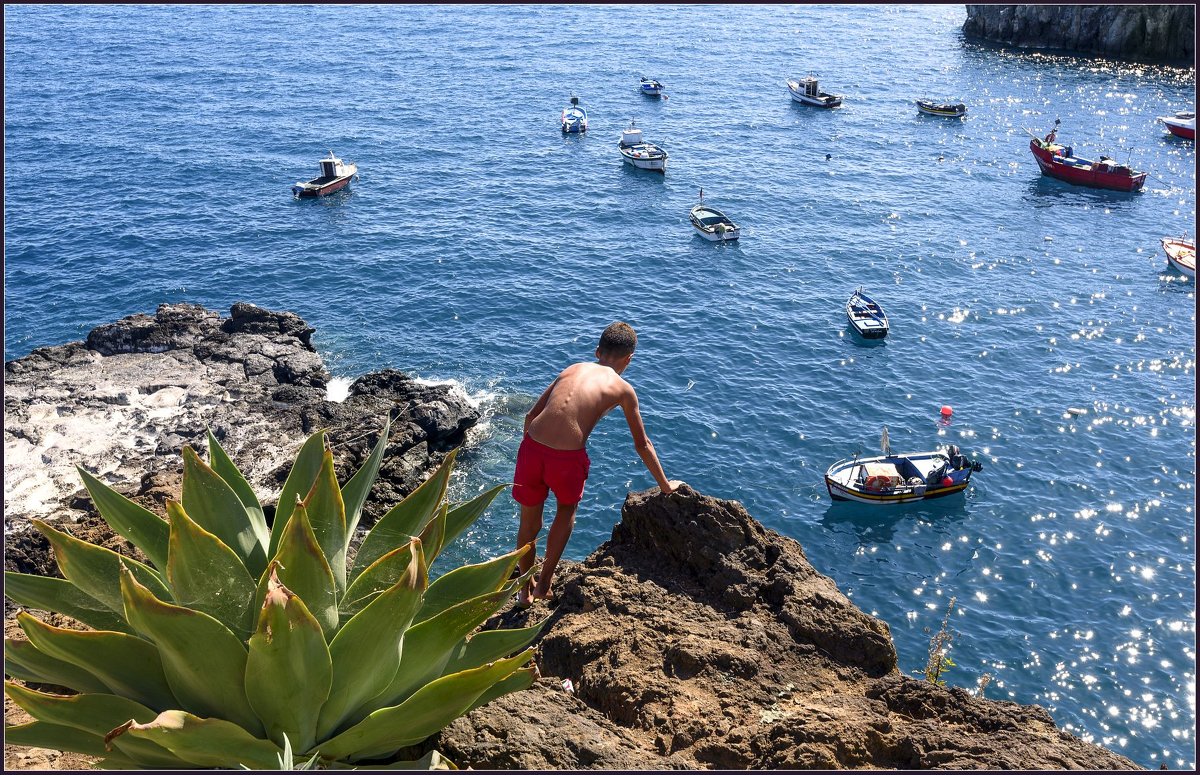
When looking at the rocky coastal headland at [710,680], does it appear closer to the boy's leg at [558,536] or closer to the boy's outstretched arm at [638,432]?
the boy's leg at [558,536]

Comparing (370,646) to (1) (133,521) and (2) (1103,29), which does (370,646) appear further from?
(2) (1103,29)

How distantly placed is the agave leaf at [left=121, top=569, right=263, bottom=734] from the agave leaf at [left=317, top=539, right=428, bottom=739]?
0.43 m

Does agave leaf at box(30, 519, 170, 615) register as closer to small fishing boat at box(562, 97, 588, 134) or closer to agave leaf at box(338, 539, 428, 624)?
agave leaf at box(338, 539, 428, 624)

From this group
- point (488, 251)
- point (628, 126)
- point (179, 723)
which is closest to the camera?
point (179, 723)

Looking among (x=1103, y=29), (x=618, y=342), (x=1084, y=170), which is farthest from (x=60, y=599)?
(x=1103, y=29)

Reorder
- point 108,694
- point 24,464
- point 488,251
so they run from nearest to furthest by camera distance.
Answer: point 108,694, point 24,464, point 488,251

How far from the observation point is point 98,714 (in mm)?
4516

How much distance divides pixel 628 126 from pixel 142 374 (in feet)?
155

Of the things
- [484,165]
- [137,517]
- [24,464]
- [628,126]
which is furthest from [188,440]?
[628,126]

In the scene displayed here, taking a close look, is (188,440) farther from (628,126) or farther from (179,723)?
(628,126)

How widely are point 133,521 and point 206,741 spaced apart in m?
1.94

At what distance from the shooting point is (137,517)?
557cm

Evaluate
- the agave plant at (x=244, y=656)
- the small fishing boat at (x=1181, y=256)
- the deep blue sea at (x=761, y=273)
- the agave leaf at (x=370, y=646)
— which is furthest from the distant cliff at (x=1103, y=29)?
the agave leaf at (x=370, y=646)

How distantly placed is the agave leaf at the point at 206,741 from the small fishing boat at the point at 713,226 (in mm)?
47174
